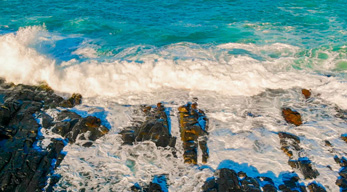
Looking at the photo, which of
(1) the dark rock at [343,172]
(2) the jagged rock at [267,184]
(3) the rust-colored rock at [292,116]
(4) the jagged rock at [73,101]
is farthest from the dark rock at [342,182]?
(4) the jagged rock at [73,101]

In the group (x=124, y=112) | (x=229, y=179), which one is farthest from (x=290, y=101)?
(x=124, y=112)

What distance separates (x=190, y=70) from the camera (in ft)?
47.3

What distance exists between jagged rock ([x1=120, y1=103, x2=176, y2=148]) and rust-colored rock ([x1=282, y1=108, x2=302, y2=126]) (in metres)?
4.83

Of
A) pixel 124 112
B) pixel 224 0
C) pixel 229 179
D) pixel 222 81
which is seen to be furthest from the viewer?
pixel 224 0

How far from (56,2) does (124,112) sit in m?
20.2

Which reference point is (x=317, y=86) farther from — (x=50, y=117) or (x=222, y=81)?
(x=50, y=117)

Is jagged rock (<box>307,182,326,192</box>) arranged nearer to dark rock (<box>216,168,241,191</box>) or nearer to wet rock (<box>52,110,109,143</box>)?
dark rock (<box>216,168,241,191</box>)

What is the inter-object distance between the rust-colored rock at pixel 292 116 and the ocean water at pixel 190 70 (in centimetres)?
28

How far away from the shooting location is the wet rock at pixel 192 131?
9.05m

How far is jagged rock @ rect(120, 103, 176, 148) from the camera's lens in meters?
9.61

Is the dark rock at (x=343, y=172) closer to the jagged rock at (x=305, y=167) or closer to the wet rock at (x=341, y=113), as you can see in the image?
the jagged rock at (x=305, y=167)

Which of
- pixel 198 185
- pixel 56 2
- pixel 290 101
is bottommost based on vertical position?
pixel 198 185

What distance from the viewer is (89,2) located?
85.5 feet

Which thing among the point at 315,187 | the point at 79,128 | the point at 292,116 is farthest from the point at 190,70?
the point at 315,187
